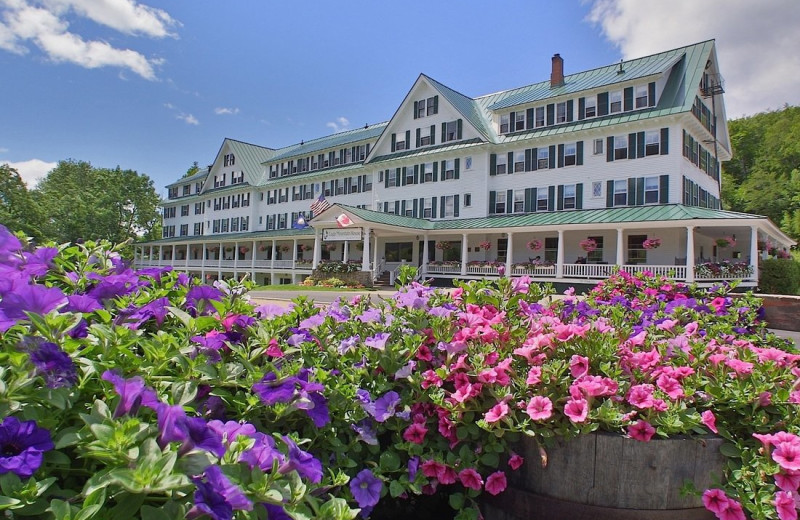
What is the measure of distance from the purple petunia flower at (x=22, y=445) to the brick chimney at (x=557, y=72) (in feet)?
103

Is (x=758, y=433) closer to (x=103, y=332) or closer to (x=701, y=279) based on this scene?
(x=103, y=332)

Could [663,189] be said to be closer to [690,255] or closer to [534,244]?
[690,255]

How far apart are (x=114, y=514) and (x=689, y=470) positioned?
2.19 m

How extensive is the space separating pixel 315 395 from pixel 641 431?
139cm

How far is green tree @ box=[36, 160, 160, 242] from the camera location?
57.9 meters

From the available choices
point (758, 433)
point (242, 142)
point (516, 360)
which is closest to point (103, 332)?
point (516, 360)

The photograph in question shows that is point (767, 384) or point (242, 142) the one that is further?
point (242, 142)

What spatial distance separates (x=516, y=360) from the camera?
2580mm

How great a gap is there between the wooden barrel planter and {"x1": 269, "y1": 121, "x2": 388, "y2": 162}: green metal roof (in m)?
36.1

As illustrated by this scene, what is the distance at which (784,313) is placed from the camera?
4785mm

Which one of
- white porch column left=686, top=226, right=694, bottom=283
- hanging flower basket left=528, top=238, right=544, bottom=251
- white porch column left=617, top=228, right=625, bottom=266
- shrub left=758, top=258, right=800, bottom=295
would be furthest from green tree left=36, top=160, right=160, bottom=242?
shrub left=758, top=258, right=800, bottom=295

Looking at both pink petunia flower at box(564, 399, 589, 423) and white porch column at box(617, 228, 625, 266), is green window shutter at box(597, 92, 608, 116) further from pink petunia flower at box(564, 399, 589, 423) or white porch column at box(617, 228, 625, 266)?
pink petunia flower at box(564, 399, 589, 423)

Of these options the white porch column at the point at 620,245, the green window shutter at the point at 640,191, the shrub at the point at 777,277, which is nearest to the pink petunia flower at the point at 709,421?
the white porch column at the point at 620,245

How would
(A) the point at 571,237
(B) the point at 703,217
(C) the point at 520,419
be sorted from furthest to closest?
(A) the point at 571,237 → (B) the point at 703,217 → (C) the point at 520,419
